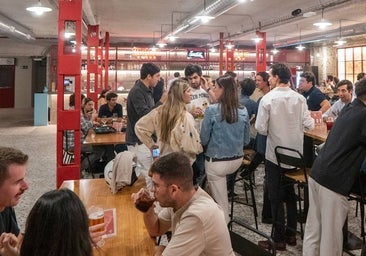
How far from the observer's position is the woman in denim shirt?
3590 millimetres

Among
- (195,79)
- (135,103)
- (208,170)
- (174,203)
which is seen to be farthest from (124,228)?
(195,79)

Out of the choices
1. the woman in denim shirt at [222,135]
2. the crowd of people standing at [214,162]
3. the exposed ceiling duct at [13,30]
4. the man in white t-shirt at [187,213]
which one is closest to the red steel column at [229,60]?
the exposed ceiling duct at [13,30]

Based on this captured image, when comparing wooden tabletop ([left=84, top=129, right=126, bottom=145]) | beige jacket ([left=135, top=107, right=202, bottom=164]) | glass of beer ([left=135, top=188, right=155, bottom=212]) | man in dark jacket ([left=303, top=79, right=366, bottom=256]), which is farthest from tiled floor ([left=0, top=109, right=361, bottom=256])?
glass of beer ([left=135, top=188, right=155, bottom=212])

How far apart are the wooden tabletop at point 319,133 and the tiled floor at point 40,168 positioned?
1.10 meters

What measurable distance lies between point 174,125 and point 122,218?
1.21 metres

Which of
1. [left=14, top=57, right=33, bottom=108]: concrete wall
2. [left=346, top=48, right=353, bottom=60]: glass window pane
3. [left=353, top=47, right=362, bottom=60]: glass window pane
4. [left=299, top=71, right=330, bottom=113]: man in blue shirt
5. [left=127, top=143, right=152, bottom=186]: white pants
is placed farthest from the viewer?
[left=14, top=57, right=33, bottom=108]: concrete wall

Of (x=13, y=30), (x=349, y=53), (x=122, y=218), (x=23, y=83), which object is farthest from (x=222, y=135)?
(x=23, y=83)

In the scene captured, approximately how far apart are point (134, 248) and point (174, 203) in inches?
14.4

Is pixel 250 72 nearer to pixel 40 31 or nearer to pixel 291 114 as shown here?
pixel 40 31

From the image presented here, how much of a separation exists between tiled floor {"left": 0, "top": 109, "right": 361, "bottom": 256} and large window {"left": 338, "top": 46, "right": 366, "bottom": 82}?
10.8m


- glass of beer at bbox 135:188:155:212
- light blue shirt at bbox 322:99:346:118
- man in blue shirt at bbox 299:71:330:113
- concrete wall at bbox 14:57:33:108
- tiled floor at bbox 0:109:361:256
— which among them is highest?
concrete wall at bbox 14:57:33:108

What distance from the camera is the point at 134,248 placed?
6.44 ft

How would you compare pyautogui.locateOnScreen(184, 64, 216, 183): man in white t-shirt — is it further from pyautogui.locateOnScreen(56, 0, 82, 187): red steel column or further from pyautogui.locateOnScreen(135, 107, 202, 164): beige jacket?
pyautogui.locateOnScreen(56, 0, 82, 187): red steel column

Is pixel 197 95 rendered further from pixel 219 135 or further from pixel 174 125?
pixel 174 125
